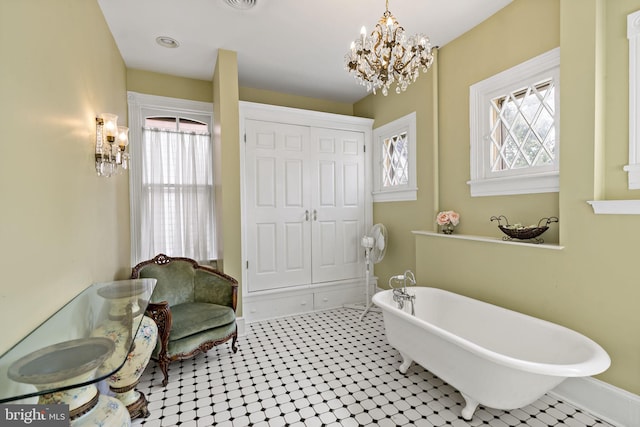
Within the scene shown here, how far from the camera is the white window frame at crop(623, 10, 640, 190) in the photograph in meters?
1.77

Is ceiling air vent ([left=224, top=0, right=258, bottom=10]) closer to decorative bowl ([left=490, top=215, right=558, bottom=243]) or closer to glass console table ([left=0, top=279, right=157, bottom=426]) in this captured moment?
glass console table ([left=0, top=279, right=157, bottom=426])

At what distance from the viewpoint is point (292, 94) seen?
13.9ft

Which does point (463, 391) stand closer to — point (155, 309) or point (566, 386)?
point (566, 386)

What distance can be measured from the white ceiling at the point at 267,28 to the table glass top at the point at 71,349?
2297mm

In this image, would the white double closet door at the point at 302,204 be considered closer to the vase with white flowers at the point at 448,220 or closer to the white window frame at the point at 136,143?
the white window frame at the point at 136,143

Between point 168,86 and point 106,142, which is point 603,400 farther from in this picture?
point 168,86

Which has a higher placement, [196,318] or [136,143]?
[136,143]

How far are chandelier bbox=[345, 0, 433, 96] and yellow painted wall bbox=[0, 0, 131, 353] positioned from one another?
1.58 m

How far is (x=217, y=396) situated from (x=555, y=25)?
144 inches

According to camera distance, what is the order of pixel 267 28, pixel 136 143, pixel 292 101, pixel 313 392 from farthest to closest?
pixel 292 101 → pixel 136 143 → pixel 267 28 → pixel 313 392

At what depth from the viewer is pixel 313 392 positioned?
2133 millimetres

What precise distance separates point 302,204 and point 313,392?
7.10 feet

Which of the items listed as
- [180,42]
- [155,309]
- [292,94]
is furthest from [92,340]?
[292,94]

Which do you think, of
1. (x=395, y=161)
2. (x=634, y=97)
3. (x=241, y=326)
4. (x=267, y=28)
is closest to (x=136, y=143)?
(x=267, y=28)
